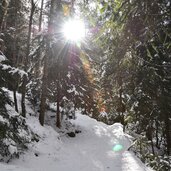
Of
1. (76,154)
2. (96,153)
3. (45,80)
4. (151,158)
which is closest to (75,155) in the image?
(76,154)

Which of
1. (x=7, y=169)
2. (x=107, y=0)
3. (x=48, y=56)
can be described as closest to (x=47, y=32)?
(x=48, y=56)

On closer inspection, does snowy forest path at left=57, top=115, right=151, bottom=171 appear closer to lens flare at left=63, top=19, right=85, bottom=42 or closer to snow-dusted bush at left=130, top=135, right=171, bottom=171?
snow-dusted bush at left=130, top=135, right=171, bottom=171

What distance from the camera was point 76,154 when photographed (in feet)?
49.8

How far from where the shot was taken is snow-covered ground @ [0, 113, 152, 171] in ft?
38.4

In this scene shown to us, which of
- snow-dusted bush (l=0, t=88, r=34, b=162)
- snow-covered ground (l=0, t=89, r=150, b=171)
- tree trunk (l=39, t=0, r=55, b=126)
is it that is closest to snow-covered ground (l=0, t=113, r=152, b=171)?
snow-covered ground (l=0, t=89, r=150, b=171)

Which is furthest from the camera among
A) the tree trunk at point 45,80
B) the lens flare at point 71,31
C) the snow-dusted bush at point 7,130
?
the lens flare at point 71,31

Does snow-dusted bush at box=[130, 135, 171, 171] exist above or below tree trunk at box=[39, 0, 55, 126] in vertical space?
below

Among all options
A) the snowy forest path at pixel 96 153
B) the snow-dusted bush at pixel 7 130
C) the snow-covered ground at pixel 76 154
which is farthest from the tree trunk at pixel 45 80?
the snow-dusted bush at pixel 7 130

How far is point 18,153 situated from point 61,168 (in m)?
1.88

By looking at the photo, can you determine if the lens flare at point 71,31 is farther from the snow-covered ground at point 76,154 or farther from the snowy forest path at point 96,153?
the snowy forest path at point 96,153

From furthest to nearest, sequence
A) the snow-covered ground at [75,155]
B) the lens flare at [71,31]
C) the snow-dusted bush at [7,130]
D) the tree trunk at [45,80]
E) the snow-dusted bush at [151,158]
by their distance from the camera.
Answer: the lens flare at [71,31]
the tree trunk at [45,80]
the snow-dusted bush at [151,158]
the snow-covered ground at [75,155]
the snow-dusted bush at [7,130]

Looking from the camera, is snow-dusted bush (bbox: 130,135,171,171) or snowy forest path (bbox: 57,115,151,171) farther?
snow-dusted bush (bbox: 130,135,171,171)

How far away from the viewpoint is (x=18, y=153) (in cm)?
1154

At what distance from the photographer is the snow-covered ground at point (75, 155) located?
1170 cm
